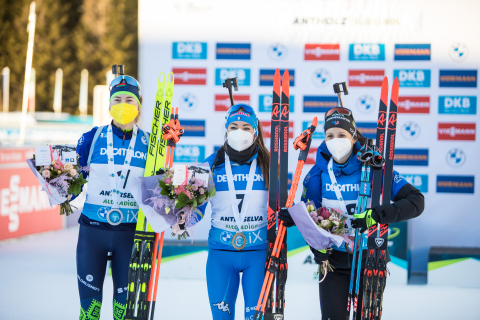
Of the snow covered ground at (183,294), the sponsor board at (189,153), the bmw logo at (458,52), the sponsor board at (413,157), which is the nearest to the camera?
the snow covered ground at (183,294)

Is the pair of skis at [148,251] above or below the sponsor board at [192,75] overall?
below

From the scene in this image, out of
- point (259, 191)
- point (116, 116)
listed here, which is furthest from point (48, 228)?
point (259, 191)

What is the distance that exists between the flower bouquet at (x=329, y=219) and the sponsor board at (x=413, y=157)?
3.06m

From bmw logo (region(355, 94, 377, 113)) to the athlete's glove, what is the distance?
2.97 metres

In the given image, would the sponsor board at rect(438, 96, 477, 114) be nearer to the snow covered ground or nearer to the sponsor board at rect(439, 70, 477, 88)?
the sponsor board at rect(439, 70, 477, 88)

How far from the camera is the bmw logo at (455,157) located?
510cm

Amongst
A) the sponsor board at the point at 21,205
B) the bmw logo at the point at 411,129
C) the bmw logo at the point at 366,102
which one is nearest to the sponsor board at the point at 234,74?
the bmw logo at the point at 366,102

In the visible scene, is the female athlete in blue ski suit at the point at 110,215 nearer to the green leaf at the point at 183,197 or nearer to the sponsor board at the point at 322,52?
the green leaf at the point at 183,197

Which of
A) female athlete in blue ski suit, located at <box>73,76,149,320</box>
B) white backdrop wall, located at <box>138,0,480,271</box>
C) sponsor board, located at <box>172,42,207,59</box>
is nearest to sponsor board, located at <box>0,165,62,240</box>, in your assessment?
white backdrop wall, located at <box>138,0,480,271</box>

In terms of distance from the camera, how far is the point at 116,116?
106 inches

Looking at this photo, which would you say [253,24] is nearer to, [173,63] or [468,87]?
[173,63]

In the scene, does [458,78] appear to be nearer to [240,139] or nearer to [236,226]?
[240,139]

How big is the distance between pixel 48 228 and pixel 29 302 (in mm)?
3643

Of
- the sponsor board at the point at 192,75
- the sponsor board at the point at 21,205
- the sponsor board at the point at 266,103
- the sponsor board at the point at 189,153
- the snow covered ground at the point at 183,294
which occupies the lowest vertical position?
the snow covered ground at the point at 183,294
